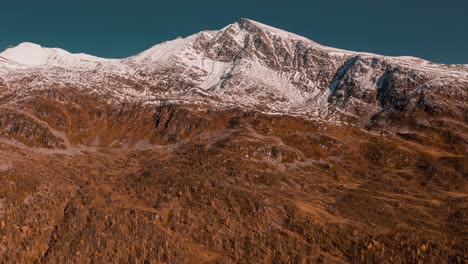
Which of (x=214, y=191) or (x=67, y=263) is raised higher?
(x=214, y=191)

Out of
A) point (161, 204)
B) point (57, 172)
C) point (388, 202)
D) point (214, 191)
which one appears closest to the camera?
point (161, 204)

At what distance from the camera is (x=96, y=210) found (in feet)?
481

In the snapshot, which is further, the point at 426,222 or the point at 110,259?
the point at 426,222

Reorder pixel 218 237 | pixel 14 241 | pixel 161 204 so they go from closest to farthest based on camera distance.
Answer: pixel 14 241, pixel 218 237, pixel 161 204

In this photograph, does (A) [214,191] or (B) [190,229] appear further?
(A) [214,191]

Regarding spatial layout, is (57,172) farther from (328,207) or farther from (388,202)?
(388,202)

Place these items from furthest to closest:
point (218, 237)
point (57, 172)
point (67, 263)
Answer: point (57, 172), point (218, 237), point (67, 263)

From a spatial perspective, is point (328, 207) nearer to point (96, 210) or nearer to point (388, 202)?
point (388, 202)

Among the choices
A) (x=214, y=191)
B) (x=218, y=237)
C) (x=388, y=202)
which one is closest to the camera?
(x=218, y=237)

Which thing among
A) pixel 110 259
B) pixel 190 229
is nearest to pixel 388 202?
pixel 190 229

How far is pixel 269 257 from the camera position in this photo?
124 m

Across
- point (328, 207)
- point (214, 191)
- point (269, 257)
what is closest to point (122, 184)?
point (214, 191)

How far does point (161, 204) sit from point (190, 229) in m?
24.9

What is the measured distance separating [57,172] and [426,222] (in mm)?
192605
